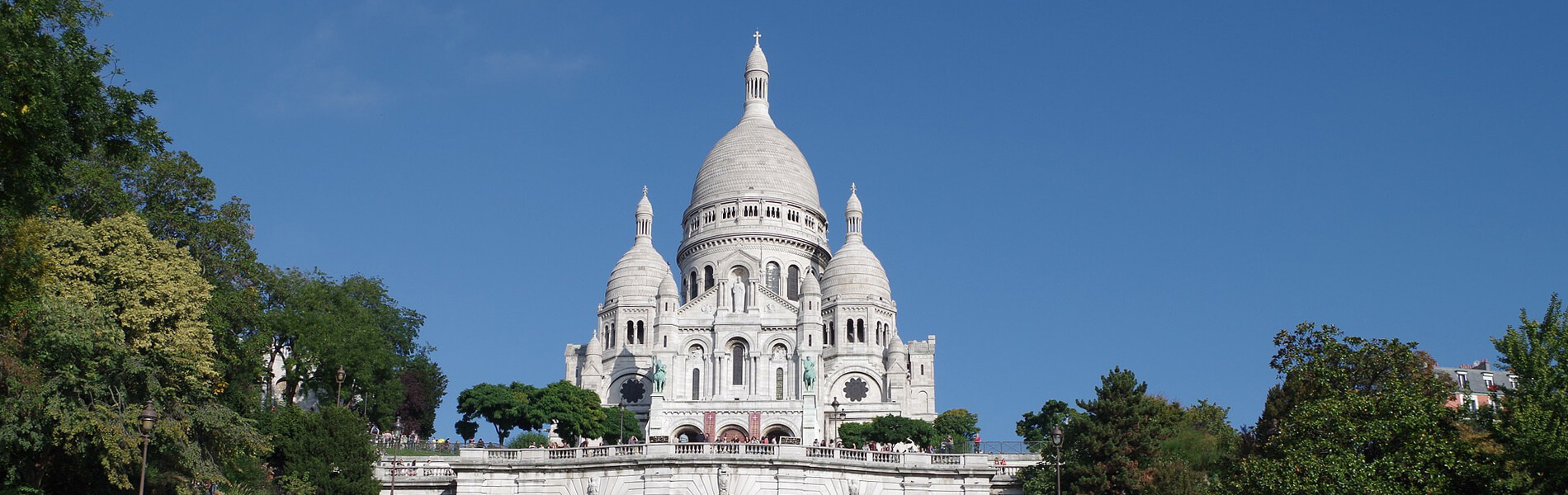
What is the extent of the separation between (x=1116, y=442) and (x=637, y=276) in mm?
67090

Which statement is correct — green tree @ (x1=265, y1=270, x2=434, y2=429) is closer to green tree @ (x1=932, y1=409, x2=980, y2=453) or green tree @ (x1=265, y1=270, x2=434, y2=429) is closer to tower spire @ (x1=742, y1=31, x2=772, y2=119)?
green tree @ (x1=932, y1=409, x2=980, y2=453)

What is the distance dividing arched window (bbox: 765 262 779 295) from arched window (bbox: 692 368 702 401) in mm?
14554

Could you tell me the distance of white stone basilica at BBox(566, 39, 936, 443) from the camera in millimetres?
94562

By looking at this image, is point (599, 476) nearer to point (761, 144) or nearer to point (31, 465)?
point (31, 465)

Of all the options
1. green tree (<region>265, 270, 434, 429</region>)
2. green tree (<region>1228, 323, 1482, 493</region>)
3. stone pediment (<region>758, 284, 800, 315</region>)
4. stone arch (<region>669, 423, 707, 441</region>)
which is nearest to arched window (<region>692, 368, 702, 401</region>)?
stone arch (<region>669, 423, 707, 441</region>)

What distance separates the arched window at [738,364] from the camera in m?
99.2

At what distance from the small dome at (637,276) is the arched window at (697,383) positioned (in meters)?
10.8

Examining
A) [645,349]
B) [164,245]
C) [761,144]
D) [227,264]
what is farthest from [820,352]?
[164,245]

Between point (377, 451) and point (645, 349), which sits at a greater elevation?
point (645, 349)

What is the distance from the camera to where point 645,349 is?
105625mm

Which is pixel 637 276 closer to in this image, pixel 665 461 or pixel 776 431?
pixel 776 431

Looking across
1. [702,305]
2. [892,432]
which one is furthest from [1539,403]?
[702,305]

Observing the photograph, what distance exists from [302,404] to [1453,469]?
51669 millimetres

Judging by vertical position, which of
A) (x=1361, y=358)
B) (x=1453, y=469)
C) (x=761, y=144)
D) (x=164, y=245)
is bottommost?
(x=1453, y=469)
